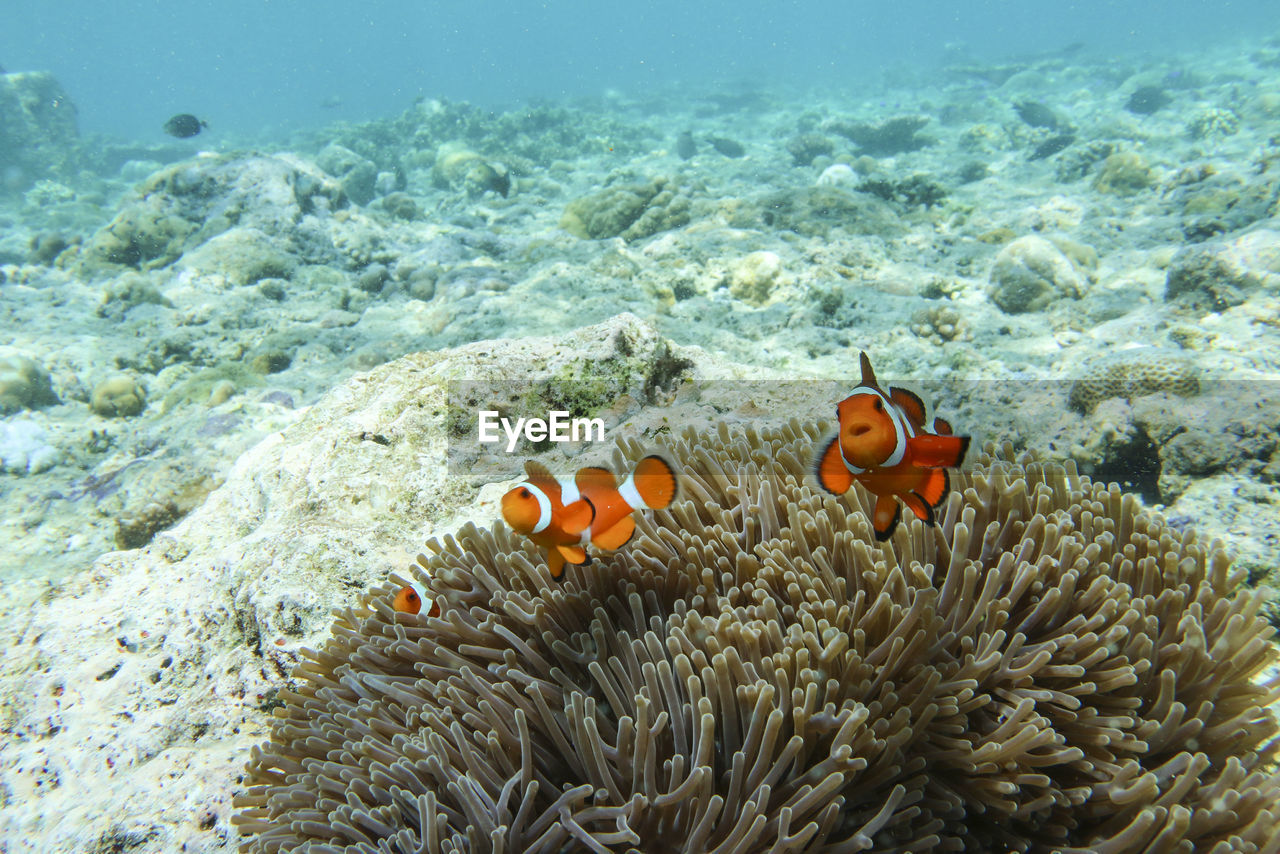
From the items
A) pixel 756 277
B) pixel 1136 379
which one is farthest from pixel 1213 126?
pixel 1136 379

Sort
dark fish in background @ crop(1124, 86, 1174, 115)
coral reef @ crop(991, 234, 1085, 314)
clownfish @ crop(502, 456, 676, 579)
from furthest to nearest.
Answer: dark fish in background @ crop(1124, 86, 1174, 115) → coral reef @ crop(991, 234, 1085, 314) → clownfish @ crop(502, 456, 676, 579)

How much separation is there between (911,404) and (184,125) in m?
15.9

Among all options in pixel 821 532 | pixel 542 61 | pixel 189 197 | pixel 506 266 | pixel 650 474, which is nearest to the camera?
pixel 650 474

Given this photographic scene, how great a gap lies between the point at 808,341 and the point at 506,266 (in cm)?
458

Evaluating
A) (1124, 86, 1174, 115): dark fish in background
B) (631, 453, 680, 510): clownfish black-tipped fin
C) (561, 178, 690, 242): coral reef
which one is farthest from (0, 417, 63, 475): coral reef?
(1124, 86, 1174, 115): dark fish in background

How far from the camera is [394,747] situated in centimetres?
165

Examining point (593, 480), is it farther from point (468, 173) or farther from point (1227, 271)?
point (468, 173)

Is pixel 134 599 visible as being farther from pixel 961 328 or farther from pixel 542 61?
pixel 542 61

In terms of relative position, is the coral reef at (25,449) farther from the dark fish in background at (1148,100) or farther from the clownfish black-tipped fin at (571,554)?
the dark fish in background at (1148,100)

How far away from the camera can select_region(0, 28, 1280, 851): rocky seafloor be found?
2688 millimetres

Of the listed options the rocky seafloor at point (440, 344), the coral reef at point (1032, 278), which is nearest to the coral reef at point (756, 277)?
the rocky seafloor at point (440, 344)

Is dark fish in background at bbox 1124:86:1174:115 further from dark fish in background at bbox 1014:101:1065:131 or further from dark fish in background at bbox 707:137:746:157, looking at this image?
dark fish in background at bbox 707:137:746:157

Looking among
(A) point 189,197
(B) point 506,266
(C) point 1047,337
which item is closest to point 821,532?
(C) point 1047,337

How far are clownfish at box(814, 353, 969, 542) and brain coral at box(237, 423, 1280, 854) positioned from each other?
1.06 ft
